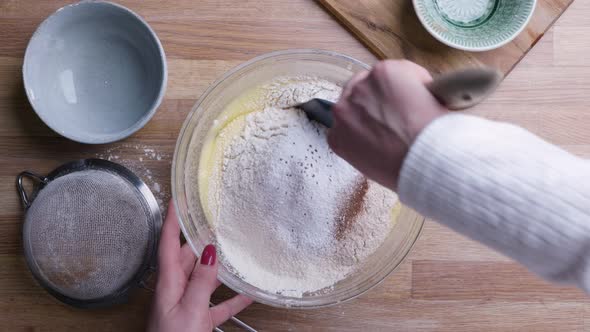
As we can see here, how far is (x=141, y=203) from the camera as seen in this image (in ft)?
3.42

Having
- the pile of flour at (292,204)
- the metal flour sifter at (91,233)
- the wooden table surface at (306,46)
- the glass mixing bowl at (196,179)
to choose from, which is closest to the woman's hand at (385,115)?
the pile of flour at (292,204)

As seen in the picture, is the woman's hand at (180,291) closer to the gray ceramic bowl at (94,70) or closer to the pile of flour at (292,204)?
the pile of flour at (292,204)

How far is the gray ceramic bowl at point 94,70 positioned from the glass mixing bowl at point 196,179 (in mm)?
117

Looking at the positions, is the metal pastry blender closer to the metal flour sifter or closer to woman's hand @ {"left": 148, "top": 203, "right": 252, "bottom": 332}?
woman's hand @ {"left": 148, "top": 203, "right": 252, "bottom": 332}

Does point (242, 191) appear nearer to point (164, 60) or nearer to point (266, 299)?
point (266, 299)

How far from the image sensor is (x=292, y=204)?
34.9 inches

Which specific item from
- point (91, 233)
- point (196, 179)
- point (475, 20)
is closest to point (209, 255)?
point (196, 179)

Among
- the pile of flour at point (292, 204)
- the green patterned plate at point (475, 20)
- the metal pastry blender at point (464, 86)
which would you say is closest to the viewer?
the metal pastry blender at point (464, 86)

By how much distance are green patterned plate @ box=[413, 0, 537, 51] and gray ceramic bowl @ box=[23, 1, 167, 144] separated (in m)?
0.53

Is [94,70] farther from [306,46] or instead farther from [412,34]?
[412,34]

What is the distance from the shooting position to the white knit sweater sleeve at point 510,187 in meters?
0.60

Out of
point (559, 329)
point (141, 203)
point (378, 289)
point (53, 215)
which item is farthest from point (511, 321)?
point (53, 215)

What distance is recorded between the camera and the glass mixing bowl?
96cm

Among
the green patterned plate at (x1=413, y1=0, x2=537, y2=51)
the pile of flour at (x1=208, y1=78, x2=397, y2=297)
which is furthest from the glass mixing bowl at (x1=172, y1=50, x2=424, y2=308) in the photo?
the green patterned plate at (x1=413, y1=0, x2=537, y2=51)
